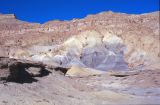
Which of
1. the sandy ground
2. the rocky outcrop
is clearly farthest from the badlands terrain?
the rocky outcrop

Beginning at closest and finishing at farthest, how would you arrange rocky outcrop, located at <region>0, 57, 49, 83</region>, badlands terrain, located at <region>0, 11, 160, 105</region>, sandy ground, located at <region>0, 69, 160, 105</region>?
sandy ground, located at <region>0, 69, 160, 105</region>, rocky outcrop, located at <region>0, 57, 49, 83</region>, badlands terrain, located at <region>0, 11, 160, 105</region>

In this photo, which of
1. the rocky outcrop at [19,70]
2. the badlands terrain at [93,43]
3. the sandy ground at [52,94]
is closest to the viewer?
the sandy ground at [52,94]

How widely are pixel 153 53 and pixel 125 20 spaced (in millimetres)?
12641

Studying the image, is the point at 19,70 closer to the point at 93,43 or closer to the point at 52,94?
the point at 52,94

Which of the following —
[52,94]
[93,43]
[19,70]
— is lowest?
[52,94]

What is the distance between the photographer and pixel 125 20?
89.9 metres

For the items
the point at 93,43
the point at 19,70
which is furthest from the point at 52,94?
the point at 93,43

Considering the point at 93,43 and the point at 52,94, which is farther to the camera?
the point at 93,43

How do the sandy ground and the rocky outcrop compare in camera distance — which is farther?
the rocky outcrop

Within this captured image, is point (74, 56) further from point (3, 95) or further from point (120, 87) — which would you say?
point (3, 95)

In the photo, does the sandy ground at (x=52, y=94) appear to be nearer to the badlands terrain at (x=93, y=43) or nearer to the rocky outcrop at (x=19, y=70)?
the rocky outcrop at (x=19, y=70)

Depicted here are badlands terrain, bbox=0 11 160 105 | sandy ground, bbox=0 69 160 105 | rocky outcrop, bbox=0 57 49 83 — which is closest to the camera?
sandy ground, bbox=0 69 160 105

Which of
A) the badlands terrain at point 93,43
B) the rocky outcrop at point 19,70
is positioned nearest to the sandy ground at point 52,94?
the rocky outcrop at point 19,70

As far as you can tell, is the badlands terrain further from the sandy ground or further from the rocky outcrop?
the rocky outcrop
